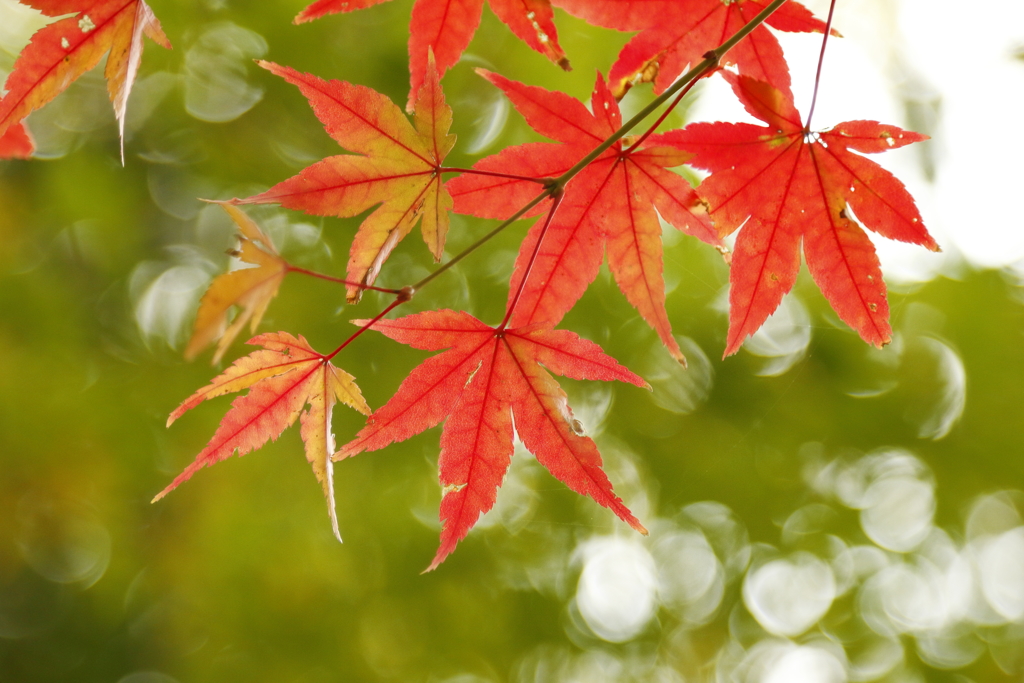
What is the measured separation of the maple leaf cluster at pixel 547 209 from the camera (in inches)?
28.0

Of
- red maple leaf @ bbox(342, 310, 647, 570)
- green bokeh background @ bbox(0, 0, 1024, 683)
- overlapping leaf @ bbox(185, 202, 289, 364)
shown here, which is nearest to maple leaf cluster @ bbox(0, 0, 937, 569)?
red maple leaf @ bbox(342, 310, 647, 570)

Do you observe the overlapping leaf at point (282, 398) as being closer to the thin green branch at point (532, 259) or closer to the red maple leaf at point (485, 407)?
the red maple leaf at point (485, 407)

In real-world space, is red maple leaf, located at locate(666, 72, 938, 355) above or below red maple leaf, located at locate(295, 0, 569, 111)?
below

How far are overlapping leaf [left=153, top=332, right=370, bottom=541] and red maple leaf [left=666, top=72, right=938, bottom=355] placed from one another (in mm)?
549

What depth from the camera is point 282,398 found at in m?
0.77

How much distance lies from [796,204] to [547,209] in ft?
1.18

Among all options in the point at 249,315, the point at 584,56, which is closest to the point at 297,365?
the point at 249,315

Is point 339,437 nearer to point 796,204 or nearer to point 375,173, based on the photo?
point 375,173

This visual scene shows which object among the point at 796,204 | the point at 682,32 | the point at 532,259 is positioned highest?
the point at 682,32

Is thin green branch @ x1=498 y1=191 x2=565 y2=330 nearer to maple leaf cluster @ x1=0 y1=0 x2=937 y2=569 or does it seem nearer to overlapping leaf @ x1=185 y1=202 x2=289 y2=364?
maple leaf cluster @ x1=0 y1=0 x2=937 y2=569

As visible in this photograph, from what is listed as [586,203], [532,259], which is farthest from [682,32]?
[532,259]

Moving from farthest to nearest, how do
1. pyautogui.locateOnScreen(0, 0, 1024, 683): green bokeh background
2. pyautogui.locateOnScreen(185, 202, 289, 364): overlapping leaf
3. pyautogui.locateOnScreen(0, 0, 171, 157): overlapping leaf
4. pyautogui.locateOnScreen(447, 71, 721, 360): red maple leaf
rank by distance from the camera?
pyautogui.locateOnScreen(0, 0, 1024, 683): green bokeh background → pyautogui.locateOnScreen(447, 71, 721, 360): red maple leaf → pyautogui.locateOnScreen(0, 0, 171, 157): overlapping leaf → pyautogui.locateOnScreen(185, 202, 289, 364): overlapping leaf

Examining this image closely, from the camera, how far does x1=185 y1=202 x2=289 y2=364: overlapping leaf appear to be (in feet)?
1.69

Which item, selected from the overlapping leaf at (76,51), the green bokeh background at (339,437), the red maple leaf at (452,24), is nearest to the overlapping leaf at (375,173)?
the red maple leaf at (452,24)
